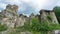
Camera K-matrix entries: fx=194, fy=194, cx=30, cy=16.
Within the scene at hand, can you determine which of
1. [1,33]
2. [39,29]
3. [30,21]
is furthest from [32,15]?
[1,33]

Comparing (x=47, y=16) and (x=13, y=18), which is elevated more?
(x=13, y=18)

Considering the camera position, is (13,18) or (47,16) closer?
(13,18)

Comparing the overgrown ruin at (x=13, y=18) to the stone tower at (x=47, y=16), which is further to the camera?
the stone tower at (x=47, y=16)

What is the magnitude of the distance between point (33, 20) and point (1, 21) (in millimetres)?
6356

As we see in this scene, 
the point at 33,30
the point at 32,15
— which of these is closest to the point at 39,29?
the point at 33,30

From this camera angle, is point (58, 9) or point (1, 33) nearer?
point (1, 33)

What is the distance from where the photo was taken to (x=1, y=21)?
124 feet

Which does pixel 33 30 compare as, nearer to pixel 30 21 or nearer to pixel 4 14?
pixel 30 21

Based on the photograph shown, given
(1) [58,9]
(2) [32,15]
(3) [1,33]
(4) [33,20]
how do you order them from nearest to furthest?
(3) [1,33] < (4) [33,20] < (2) [32,15] < (1) [58,9]

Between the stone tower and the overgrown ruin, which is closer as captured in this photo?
the overgrown ruin

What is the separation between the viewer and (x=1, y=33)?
33.3 meters

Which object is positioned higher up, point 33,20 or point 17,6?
point 17,6

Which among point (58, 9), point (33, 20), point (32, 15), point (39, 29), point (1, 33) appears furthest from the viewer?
point (58, 9)

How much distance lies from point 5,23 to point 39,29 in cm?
657
